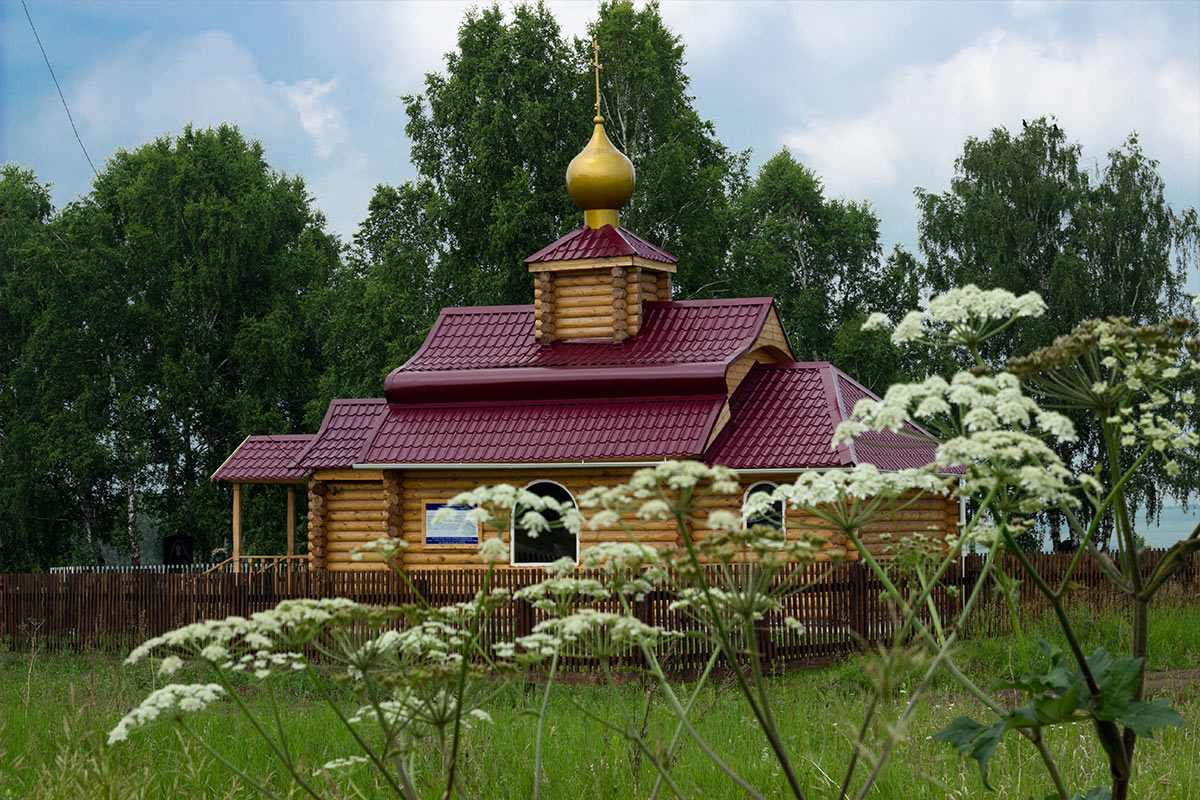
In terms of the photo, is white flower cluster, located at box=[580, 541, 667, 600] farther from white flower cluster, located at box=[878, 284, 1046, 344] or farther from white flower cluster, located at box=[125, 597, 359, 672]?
white flower cluster, located at box=[878, 284, 1046, 344]

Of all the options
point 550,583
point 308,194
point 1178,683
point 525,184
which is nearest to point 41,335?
point 308,194

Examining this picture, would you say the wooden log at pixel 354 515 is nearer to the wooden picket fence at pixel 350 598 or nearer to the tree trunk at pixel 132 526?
the wooden picket fence at pixel 350 598

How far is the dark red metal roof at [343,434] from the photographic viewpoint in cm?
2281

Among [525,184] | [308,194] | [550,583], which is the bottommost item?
[550,583]

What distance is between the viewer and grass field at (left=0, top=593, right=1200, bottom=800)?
20.7ft

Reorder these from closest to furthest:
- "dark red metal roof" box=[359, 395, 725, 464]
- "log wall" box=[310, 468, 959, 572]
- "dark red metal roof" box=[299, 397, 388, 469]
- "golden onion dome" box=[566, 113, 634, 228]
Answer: "dark red metal roof" box=[359, 395, 725, 464] → "log wall" box=[310, 468, 959, 572] → "dark red metal roof" box=[299, 397, 388, 469] → "golden onion dome" box=[566, 113, 634, 228]

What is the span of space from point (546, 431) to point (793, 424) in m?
4.00

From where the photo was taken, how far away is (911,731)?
7.71 meters

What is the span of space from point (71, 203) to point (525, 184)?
18.8 m

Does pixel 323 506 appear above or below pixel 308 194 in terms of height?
below

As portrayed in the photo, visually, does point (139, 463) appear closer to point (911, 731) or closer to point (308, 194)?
point (308, 194)

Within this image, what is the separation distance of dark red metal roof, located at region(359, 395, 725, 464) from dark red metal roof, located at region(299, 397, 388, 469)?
5.10ft

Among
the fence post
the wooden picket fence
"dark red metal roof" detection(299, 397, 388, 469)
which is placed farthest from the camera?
"dark red metal roof" detection(299, 397, 388, 469)

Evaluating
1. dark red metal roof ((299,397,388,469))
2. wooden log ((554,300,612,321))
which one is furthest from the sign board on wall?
wooden log ((554,300,612,321))
